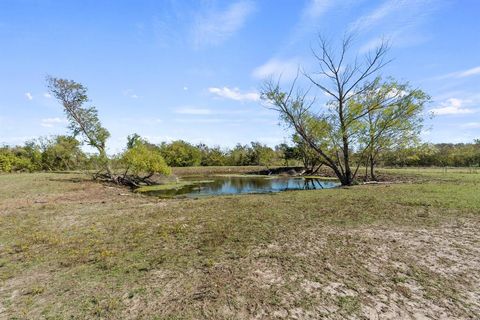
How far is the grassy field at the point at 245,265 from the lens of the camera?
3.89 metres

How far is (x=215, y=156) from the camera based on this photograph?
67.9 m

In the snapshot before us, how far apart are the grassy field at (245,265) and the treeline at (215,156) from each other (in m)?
18.1

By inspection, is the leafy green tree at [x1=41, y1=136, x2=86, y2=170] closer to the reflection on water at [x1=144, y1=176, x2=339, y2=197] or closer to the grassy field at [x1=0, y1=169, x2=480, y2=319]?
the reflection on water at [x1=144, y1=176, x2=339, y2=197]

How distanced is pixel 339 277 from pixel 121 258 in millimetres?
4327

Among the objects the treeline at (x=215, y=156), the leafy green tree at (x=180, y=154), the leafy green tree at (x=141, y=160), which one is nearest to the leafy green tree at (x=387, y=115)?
the treeline at (x=215, y=156)

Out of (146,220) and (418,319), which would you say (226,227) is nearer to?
(146,220)

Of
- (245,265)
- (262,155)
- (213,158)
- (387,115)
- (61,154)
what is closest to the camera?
(245,265)

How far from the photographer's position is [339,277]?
4.70 metres

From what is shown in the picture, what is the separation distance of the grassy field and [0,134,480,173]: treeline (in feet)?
59.3

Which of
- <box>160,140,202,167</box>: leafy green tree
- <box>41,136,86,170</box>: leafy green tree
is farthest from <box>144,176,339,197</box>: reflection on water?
<box>160,140,202,167</box>: leafy green tree

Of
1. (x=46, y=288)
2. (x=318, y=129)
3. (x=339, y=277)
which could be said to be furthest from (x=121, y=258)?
(x=318, y=129)

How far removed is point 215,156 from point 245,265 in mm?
63028

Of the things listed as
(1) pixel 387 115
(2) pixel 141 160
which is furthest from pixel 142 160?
(1) pixel 387 115

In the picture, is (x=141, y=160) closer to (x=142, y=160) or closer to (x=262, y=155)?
(x=142, y=160)
